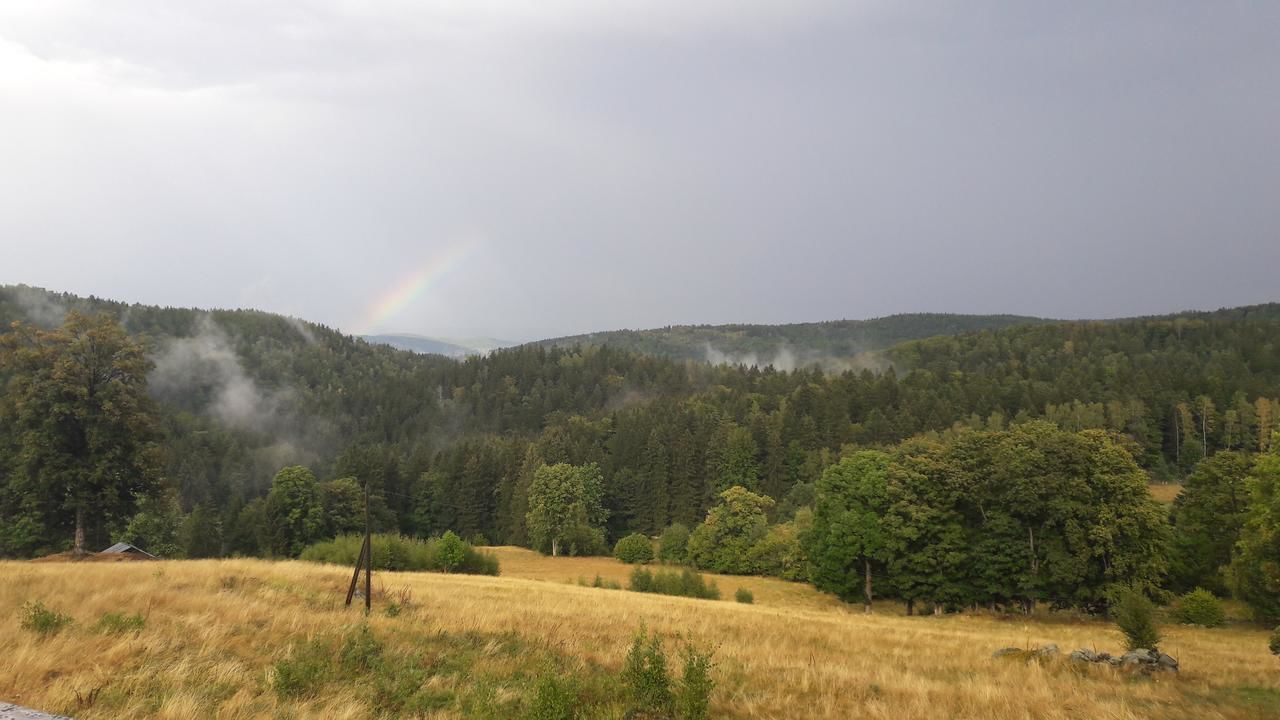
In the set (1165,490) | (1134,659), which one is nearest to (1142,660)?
(1134,659)

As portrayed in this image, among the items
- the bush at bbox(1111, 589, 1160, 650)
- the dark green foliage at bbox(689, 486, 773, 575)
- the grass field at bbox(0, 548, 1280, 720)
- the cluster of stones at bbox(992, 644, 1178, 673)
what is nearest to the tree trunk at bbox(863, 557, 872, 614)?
the dark green foliage at bbox(689, 486, 773, 575)

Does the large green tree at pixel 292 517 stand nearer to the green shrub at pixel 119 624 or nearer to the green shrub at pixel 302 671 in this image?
the green shrub at pixel 119 624

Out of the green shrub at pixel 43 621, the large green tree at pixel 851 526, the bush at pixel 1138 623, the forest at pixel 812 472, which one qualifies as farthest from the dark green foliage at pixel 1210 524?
the green shrub at pixel 43 621

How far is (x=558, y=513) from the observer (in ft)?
287

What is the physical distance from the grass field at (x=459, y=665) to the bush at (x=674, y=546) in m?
55.5

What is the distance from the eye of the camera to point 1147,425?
115 meters

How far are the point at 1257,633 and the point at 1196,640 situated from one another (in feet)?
29.8

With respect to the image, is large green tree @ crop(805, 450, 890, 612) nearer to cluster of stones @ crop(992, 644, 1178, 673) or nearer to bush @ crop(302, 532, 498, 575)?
bush @ crop(302, 532, 498, 575)

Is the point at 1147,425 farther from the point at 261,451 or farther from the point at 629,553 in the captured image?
the point at 261,451

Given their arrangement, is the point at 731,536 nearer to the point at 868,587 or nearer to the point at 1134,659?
the point at 868,587

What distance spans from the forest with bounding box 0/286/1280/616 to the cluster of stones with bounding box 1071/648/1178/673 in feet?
73.8

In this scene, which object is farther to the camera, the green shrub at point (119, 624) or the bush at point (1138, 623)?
the bush at point (1138, 623)

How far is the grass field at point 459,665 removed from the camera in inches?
374

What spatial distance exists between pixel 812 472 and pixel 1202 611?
6814cm
